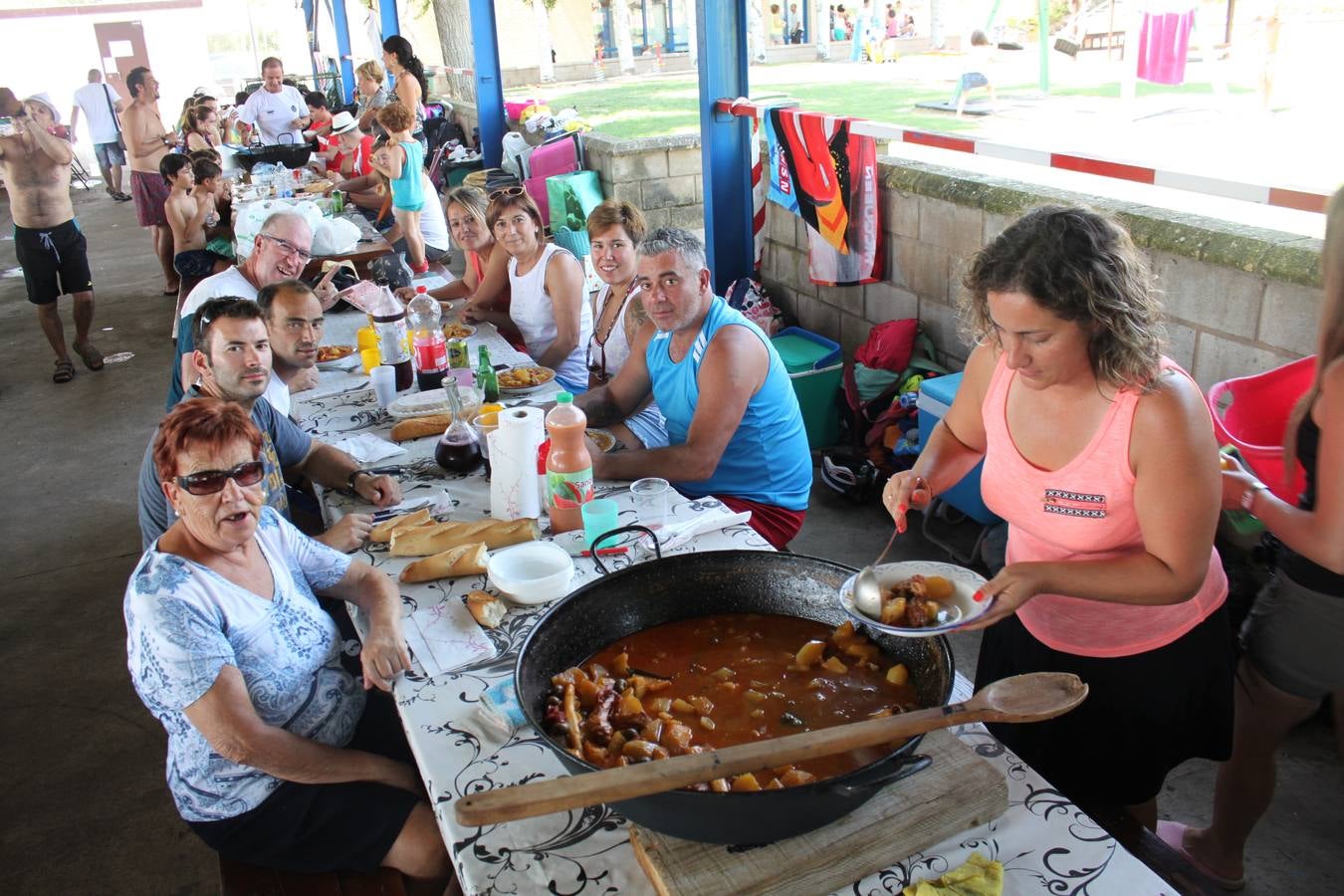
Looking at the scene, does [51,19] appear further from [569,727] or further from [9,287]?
[569,727]

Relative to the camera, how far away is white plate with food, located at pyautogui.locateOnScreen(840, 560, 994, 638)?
1.73 meters

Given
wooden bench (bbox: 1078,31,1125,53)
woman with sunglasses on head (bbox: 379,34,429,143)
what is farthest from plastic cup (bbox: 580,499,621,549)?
wooden bench (bbox: 1078,31,1125,53)

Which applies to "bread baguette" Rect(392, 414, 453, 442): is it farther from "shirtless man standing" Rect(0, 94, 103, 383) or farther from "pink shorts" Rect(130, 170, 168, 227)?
"pink shorts" Rect(130, 170, 168, 227)

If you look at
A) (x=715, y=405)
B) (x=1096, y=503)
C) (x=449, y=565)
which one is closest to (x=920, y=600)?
(x=1096, y=503)

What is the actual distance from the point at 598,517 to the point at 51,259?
7175mm

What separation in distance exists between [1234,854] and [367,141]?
8576 mm

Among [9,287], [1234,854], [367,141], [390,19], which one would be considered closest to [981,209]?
[1234,854]

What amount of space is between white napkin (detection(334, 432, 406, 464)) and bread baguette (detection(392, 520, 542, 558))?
69 centimetres

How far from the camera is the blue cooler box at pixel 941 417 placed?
4.19 metres

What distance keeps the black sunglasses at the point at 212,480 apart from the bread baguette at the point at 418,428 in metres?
1.22

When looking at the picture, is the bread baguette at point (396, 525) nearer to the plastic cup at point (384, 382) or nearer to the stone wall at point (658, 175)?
the plastic cup at point (384, 382)

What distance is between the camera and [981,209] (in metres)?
4.52

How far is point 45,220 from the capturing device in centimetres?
751

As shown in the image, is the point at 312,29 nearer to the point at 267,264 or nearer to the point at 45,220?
the point at 45,220
